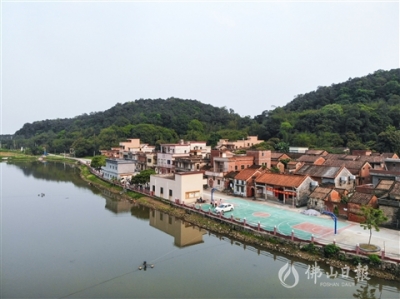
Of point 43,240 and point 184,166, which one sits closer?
point 43,240

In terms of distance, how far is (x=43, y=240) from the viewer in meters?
20.5

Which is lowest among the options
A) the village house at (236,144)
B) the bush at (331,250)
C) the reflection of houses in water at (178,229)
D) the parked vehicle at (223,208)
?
the reflection of houses in water at (178,229)

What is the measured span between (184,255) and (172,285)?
12.2ft

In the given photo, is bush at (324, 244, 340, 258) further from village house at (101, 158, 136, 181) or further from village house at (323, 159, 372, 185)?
village house at (101, 158, 136, 181)

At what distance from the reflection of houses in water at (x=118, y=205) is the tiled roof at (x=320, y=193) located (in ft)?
52.6

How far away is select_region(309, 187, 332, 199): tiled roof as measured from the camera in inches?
919

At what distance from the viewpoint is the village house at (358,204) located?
20350 mm

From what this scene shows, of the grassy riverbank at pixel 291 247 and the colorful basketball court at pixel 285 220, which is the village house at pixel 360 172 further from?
the grassy riverbank at pixel 291 247

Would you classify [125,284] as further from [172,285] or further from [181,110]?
[181,110]

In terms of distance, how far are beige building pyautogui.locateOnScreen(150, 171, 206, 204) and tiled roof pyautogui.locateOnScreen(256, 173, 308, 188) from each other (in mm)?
5319

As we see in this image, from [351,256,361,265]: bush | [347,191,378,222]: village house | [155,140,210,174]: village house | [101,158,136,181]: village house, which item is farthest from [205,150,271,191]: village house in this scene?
[351,256,361,265]: bush

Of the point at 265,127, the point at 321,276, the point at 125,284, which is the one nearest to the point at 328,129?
the point at 265,127

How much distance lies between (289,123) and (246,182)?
140ft

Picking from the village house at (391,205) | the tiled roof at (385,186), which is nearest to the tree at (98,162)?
the tiled roof at (385,186)
